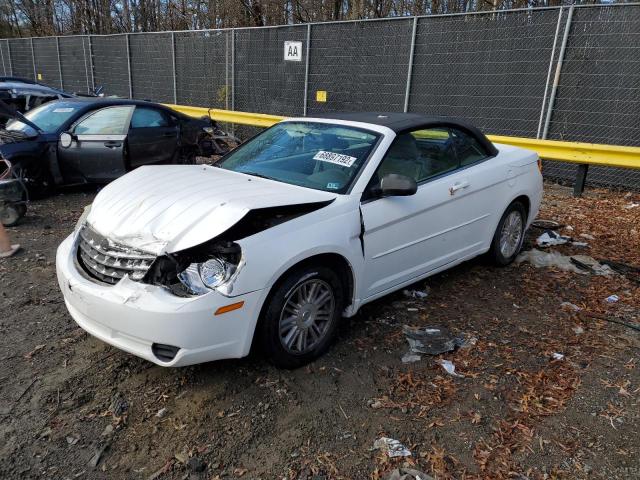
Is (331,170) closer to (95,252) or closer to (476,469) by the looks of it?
(95,252)

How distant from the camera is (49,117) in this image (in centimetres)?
771

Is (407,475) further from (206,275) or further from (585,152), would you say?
(585,152)

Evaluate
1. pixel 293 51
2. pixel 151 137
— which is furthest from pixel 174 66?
pixel 151 137

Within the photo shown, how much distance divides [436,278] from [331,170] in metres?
1.84

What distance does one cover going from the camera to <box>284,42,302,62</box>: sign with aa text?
40.4 ft

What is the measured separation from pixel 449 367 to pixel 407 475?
3.61ft

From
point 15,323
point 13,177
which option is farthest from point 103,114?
point 15,323

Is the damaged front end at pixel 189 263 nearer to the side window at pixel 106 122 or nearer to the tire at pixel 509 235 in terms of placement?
the tire at pixel 509 235

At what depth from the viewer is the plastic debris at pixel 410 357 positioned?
359 centimetres

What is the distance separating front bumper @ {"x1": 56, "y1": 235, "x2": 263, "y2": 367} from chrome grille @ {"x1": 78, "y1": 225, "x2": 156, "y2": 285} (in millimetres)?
76

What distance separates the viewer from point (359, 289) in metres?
3.69

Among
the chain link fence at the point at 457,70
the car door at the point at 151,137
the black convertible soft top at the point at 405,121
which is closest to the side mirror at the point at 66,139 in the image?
the car door at the point at 151,137

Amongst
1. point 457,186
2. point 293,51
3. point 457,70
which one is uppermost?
point 293,51

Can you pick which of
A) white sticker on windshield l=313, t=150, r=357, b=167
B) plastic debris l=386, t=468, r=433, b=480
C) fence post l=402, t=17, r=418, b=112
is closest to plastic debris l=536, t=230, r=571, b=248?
white sticker on windshield l=313, t=150, r=357, b=167
